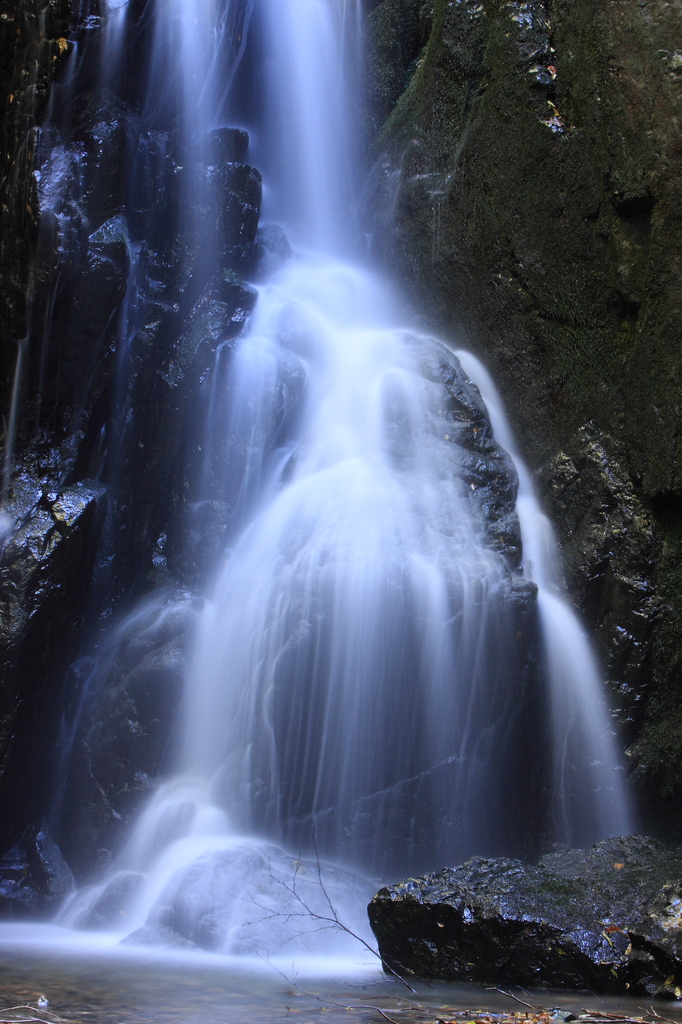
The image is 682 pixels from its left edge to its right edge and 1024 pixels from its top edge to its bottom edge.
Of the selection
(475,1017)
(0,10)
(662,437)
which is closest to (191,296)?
(0,10)

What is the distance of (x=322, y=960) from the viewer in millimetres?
4363

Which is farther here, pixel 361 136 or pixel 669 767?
pixel 361 136

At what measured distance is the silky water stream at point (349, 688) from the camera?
4969mm

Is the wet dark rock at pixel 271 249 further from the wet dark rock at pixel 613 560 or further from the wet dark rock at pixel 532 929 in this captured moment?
the wet dark rock at pixel 532 929

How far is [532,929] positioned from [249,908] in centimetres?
171

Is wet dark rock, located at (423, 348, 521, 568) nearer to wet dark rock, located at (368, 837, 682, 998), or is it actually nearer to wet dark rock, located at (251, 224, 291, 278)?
wet dark rock, located at (368, 837, 682, 998)

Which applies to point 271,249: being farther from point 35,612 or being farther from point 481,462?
point 35,612

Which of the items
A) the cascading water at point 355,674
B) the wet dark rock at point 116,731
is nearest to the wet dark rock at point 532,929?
the cascading water at point 355,674

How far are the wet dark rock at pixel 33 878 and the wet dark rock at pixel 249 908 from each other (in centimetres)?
133

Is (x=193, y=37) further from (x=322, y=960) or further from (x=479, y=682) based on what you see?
(x=322, y=960)

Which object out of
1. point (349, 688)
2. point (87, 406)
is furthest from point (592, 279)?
point (87, 406)

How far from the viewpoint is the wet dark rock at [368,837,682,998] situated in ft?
12.0

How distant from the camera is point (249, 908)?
4617mm

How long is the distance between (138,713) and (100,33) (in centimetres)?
637
